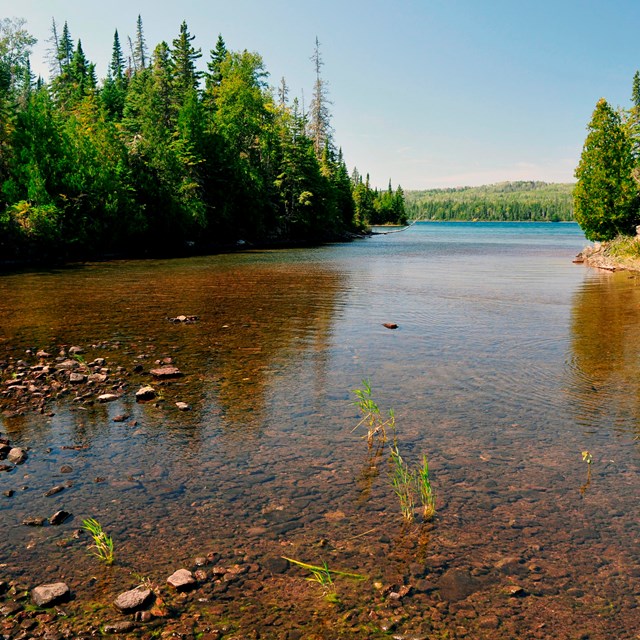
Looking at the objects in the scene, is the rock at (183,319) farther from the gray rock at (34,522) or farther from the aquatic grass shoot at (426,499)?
the aquatic grass shoot at (426,499)

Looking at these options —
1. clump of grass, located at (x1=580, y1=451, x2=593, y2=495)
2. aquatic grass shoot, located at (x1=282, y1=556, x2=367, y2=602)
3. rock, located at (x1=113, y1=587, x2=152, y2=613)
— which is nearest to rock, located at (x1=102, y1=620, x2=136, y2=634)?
rock, located at (x1=113, y1=587, x2=152, y2=613)

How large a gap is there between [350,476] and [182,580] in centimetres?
271

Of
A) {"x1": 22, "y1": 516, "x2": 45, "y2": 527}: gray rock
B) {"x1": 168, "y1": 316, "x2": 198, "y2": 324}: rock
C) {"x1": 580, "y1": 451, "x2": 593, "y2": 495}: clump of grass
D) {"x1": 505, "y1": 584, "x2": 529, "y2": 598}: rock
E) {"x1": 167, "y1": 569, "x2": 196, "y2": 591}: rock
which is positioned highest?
{"x1": 168, "y1": 316, "x2": 198, "y2": 324}: rock

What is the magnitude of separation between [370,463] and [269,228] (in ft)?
219

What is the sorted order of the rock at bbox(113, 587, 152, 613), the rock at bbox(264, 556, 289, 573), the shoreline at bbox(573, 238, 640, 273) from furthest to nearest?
the shoreline at bbox(573, 238, 640, 273)
the rock at bbox(264, 556, 289, 573)
the rock at bbox(113, 587, 152, 613)

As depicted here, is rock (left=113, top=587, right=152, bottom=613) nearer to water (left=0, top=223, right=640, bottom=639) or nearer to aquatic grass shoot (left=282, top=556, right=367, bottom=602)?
water (left=0, top=223, right=640, bottom=639)

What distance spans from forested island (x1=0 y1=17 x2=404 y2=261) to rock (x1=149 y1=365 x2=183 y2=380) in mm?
31050

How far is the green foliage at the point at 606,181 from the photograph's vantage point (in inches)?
1663

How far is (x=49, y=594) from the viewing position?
14.8 ft

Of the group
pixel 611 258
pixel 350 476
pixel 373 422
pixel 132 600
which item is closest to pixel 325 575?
pixel 132 600

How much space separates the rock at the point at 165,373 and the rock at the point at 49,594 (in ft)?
21.4

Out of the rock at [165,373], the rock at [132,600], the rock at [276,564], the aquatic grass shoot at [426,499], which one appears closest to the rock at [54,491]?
the rock at [132,600]

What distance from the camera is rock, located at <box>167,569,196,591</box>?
15.5 ft

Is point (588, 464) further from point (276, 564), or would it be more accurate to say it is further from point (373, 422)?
point (276, 564)
